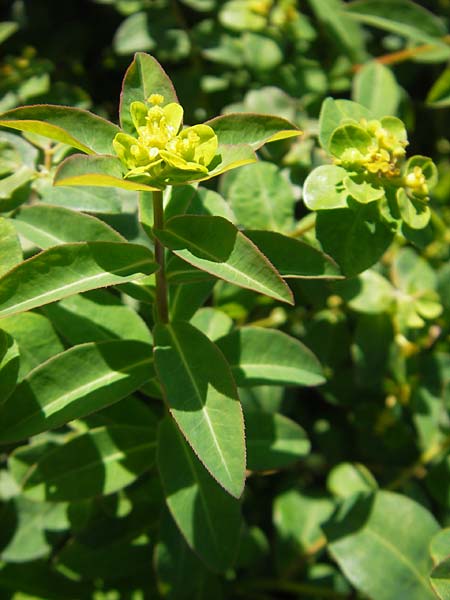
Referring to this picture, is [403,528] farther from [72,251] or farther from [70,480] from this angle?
[72,251]

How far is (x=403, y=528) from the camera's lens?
1.76m

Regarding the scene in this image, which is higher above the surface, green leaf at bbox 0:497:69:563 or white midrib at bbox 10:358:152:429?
white midrib at bbox 10:358:152:429

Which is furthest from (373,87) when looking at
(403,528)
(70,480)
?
(70,480)

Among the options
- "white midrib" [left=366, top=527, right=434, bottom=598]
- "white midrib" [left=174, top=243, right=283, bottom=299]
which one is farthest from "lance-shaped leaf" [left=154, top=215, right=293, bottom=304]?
"white midrib" [left=366, top=527, right=434, bottom=598]

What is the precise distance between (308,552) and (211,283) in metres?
0.98

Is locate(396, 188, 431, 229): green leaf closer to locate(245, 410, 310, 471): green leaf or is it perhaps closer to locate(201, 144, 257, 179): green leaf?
locate(201, 144, 257, 179): green leaf

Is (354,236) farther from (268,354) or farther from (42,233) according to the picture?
(42,233)

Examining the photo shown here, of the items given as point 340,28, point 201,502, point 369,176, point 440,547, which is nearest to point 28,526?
point 201,502

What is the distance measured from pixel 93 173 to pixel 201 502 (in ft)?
2.58

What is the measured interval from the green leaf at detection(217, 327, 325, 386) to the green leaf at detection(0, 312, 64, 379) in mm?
372

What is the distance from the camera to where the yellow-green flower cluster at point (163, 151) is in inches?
44.7

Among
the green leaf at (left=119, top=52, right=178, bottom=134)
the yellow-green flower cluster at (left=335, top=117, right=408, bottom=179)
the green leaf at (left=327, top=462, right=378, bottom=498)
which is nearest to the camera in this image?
the green leaf at (left=119, top=52, right=178, bottom=134)

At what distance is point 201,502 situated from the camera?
1.52m

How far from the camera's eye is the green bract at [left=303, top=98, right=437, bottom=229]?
1.39 m
